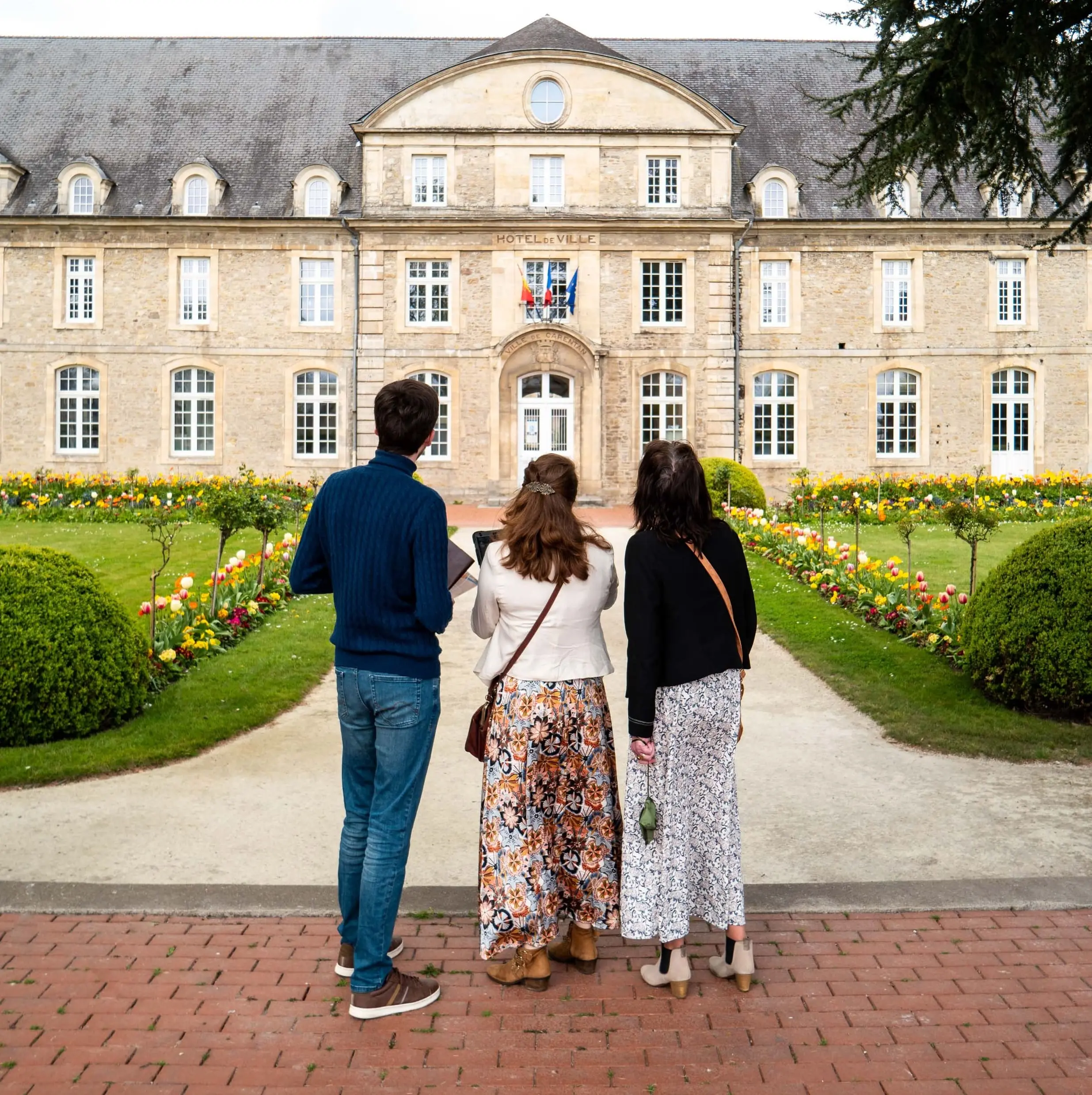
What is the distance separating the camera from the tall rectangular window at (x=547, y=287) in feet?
84.3

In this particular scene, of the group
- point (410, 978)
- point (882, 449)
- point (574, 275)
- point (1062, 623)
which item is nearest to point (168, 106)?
point (574, 275)

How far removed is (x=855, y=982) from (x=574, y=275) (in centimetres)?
2289

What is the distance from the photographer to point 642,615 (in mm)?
3979

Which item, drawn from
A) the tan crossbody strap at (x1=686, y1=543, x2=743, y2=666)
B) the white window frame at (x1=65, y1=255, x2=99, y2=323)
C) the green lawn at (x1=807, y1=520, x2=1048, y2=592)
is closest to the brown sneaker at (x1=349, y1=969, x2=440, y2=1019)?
the tan crossbody strap at (x1=686, y1=543, x2=743, y2=666)

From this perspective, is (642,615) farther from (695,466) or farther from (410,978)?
(410,978)

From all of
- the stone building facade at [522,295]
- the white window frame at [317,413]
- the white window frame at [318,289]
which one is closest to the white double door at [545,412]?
the stone building facade at [522,295]

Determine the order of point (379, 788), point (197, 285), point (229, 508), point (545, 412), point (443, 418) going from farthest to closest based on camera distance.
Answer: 1. point (197, 285)
2. point (443, 418)
3. point (545, 412)
4. point (229, 508)
5. point (379, 788)

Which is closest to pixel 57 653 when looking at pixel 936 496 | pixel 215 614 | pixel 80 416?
pixel 215 614

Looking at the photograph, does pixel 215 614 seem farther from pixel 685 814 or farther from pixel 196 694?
pixel 685 814

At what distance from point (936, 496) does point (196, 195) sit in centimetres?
1851

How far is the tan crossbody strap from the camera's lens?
4035 mm

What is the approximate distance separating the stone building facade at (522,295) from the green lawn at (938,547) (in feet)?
23.6

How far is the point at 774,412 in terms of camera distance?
2689cm

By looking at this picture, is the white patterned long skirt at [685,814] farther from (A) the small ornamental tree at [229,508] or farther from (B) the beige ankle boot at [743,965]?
(A) the small ornamental tree at [229,508]
